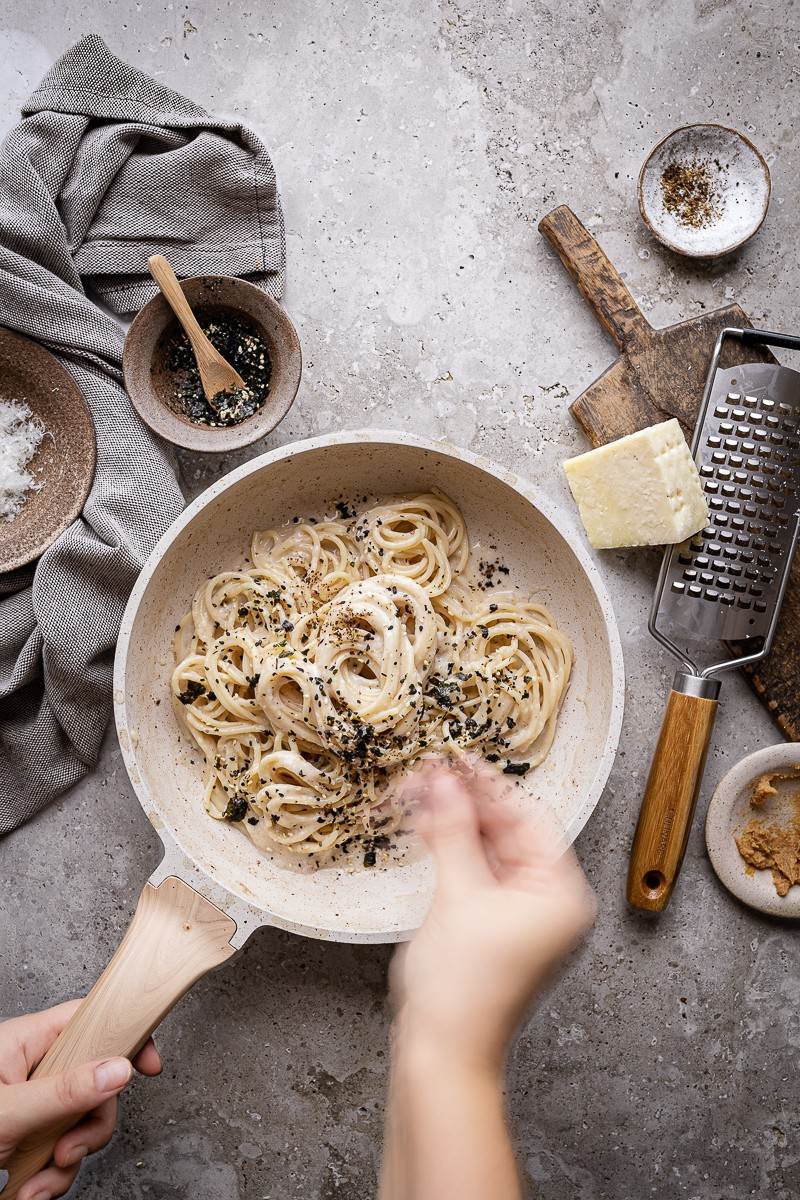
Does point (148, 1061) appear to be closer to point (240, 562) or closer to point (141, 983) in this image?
point (141, 983)

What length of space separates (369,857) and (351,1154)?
112 centimetres

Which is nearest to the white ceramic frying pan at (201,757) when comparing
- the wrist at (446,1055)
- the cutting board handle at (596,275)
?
the wrist at (446,1055)

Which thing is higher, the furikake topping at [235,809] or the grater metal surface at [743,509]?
the grater metal surface at [743,509]

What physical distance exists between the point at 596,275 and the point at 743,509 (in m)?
1.00

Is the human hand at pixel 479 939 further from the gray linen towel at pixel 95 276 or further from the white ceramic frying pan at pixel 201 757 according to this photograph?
the gray linen towel at pixel 95 276

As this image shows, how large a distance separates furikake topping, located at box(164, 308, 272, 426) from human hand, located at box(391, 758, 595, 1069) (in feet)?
5.31

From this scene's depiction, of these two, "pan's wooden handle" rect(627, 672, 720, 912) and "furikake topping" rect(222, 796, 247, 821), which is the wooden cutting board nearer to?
"pan's wooden handle" rect(627, 672, 720, 912)

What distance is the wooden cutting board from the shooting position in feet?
10.6

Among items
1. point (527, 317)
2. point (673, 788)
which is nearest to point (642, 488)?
point (527, 317)

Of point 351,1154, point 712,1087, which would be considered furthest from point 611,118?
point 351,1154

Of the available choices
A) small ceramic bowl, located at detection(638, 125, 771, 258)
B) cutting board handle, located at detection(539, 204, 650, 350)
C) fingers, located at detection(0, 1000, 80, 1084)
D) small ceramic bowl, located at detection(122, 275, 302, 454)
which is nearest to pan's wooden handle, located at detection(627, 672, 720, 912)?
cutting board handle, located at detection(539, 204, 650, 350)

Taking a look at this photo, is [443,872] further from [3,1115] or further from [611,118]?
[611,118]

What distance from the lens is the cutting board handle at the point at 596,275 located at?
10.6 feet

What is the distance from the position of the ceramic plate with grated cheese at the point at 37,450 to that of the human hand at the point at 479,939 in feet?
5.72
